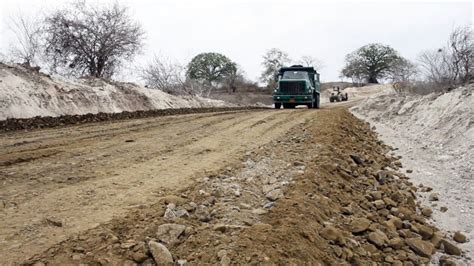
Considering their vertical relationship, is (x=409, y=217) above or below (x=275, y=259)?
below

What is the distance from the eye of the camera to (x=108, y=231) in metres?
3.54

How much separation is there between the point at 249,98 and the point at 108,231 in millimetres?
57088

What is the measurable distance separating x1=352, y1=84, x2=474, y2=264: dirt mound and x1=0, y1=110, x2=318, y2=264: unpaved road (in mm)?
3019

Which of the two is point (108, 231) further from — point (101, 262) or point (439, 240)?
point (439, 240)

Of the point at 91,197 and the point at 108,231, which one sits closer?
the point at 108,231

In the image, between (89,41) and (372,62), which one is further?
(372,62)

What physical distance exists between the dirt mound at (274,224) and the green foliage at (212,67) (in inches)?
2471

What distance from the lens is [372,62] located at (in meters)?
77.8

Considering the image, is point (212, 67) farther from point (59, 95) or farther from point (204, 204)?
point (204, 204)

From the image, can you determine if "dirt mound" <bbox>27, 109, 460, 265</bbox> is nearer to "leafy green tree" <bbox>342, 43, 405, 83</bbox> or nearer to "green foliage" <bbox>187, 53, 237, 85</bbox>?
"green foliage" <bbox>187, 53, 237, 85</bbox>

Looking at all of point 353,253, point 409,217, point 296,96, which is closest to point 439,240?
point 409,217

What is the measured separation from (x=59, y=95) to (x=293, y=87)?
12456 mm

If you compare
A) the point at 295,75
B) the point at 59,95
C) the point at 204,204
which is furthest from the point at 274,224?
the point at 295,75

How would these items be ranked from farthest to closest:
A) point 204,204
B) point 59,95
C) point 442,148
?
1. point 59,95
2. point 442,148
3. point 204,204
